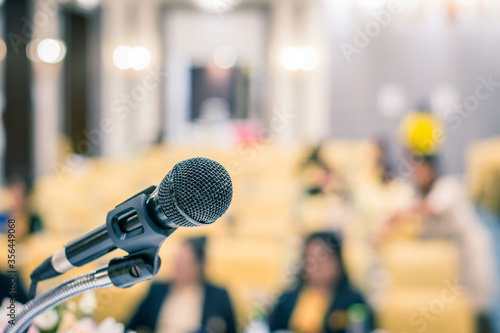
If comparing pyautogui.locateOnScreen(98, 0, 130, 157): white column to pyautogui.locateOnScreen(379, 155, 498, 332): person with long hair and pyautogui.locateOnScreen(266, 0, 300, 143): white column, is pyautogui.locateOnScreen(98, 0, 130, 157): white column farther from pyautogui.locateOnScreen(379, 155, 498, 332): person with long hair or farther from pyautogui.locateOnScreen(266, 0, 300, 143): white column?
pyautogui.locateOnScreen(379, 155, 498, 332): person with long hair

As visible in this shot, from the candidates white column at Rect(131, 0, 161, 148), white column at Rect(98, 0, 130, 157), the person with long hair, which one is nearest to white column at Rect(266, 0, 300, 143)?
white column at Rect(131, 0, 161, 148)

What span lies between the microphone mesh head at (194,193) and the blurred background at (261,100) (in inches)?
133

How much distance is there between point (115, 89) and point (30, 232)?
8.26m

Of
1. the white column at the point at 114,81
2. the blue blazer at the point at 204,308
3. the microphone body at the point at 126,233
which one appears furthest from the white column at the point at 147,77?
the microphone body at the point at 126,233

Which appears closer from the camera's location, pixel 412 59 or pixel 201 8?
pixel 412 59

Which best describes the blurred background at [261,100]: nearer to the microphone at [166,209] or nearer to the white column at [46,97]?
the white column at [46,97]

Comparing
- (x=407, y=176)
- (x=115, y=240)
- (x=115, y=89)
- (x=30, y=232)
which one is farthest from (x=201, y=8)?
(x=115, y=240)

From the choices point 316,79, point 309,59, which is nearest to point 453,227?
point 316,79

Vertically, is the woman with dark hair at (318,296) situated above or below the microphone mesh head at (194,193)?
below

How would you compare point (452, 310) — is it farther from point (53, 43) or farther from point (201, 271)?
point (53, 43)

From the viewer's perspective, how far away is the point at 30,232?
9.78 ft

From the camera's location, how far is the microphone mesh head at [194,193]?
1.90 feet

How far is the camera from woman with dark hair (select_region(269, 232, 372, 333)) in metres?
2.42

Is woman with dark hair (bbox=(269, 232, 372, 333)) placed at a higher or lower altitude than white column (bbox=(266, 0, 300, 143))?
lower
